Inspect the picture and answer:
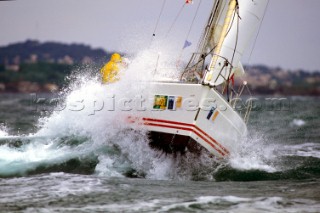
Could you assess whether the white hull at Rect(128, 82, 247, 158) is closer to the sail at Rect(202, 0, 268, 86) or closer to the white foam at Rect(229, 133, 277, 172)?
the sail at Rect(202, 0, 268, 86)

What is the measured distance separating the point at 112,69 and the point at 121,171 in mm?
2689

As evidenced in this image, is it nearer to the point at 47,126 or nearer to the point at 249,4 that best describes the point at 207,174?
the point at 249,4

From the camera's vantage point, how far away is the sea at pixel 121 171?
941 cm

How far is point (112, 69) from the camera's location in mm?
13633

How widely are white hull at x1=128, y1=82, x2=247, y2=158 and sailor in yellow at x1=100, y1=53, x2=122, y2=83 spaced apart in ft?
4.32

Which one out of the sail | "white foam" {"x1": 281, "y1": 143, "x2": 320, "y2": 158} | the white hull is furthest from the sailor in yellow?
"white foam" {"x1": 281, "y1": 143, "x2": 320, "y2": 158}

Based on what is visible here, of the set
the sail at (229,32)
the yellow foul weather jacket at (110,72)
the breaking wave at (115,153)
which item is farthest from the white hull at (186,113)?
the yellow foul weather jacket at (110,72)

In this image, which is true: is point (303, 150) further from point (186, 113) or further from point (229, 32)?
point (186, 113)

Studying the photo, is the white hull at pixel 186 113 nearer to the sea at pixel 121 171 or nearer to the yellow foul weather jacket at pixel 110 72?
the sea at pixel 121 171

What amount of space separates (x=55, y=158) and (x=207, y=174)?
368 cm

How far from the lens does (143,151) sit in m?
12.7

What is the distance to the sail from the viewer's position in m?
13.2

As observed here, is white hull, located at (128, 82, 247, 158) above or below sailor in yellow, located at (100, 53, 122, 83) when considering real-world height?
below

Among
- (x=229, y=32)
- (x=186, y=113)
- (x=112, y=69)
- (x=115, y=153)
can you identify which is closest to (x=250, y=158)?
(x=186, y=113)
